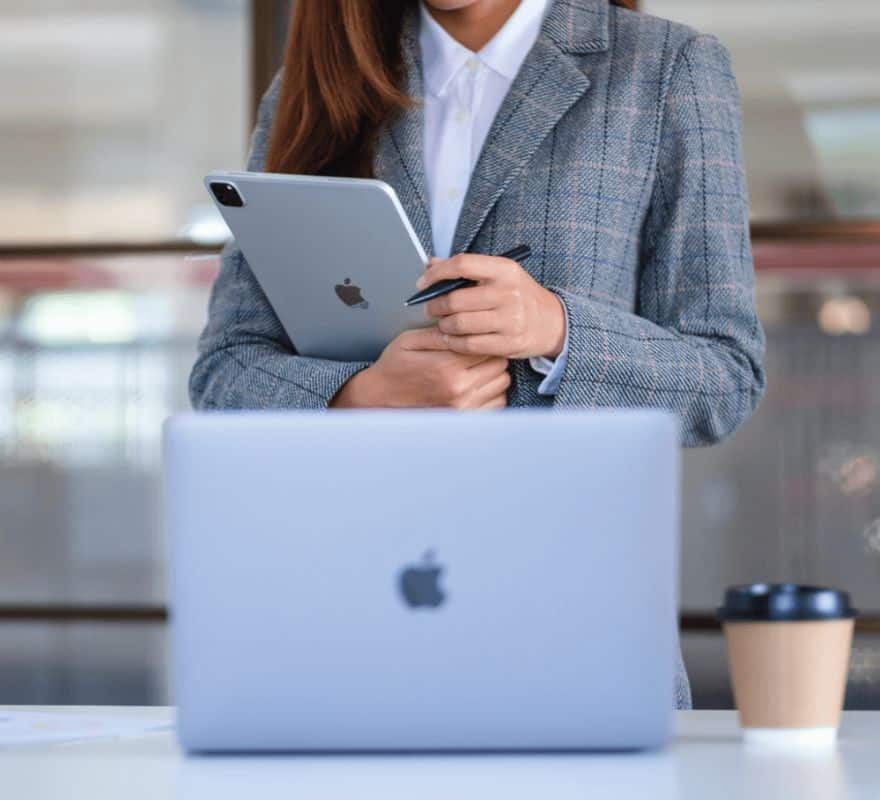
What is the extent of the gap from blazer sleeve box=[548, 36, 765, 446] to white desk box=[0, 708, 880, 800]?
538mm

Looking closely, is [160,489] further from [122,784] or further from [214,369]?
[122,784]

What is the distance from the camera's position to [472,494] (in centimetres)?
86

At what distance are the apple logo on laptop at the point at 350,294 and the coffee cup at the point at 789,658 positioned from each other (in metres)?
0.60

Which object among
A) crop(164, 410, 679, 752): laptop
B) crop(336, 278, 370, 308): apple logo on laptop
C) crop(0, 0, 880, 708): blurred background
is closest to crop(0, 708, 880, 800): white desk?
crop(164, 410, 679, 752): laptop

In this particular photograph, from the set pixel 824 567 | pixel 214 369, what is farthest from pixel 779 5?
pixel 214 369

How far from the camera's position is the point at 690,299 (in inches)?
60.8

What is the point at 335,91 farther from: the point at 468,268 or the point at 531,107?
the point at 468,268

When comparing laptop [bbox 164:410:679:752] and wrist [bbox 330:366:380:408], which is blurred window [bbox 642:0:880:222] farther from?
laptop [bbox 164:410:679:752]

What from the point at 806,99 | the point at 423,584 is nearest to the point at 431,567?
the point at 423,584

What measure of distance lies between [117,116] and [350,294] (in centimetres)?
221

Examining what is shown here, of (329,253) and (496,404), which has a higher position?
(329,253)

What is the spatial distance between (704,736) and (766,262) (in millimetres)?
2335

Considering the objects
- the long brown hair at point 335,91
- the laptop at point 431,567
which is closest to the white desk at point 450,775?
the laptop at point 431,567

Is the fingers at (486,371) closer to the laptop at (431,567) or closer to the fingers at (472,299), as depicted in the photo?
the fingers at (472,299)
